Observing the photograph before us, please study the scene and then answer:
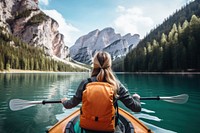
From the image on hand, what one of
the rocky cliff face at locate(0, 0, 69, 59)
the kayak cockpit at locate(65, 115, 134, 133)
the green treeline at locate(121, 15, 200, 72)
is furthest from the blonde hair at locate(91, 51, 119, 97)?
the rocky cliff face at locate(0, 0, 69, 59)

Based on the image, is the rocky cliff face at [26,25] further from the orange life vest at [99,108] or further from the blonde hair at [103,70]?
the orange life vest at [99,108]

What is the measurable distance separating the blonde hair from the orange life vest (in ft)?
1.01

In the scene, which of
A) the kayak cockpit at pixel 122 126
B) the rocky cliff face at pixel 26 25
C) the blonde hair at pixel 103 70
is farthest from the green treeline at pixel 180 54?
the rocky cliff face at pixel 26 25

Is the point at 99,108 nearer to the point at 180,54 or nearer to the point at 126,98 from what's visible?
the point at 126,98

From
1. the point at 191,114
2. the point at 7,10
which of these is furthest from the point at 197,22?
the point at 7,10

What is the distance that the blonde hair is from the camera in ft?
11.9

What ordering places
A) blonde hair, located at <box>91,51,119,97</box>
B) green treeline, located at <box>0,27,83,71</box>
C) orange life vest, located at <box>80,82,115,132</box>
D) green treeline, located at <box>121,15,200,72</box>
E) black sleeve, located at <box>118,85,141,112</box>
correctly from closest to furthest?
orange life vest, located at <box>80,82,115,132</box>
blonde hair, located at <box>91,51,119,97</box>
black sleeve, located at <box>118,85,141,112</box>
green treeline, located at <box>121,15,200,72</box>
green treeline, located at <box>0,27,83,71</box>

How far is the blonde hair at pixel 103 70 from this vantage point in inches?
143

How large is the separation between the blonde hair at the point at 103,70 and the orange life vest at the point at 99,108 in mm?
309

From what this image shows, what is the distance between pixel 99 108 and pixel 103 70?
2.66 feet

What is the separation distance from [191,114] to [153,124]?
10.6 feet

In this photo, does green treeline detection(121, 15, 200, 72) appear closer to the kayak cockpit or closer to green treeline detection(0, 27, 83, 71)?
the kayak cockpit

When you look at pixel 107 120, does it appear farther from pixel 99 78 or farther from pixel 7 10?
pixel 7 10

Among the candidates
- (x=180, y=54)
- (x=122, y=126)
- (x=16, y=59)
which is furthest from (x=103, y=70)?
(x=16, y=59)
